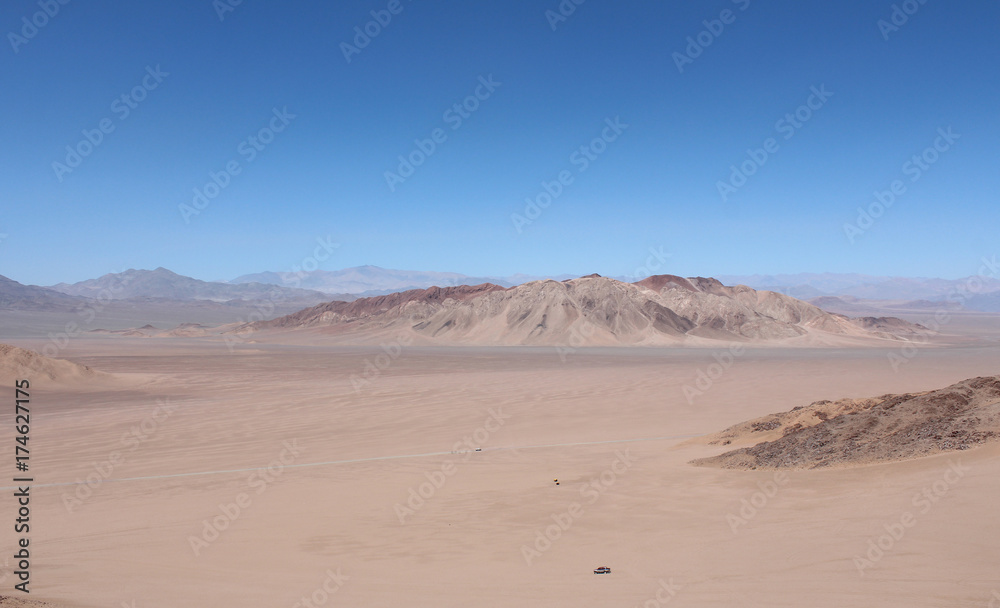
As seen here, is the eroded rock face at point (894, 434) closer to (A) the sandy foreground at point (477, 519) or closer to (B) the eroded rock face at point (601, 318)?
(A) the sandy foreground at point (477, 519)

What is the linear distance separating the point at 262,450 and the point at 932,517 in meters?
13.3

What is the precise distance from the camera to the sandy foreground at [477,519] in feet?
16.9

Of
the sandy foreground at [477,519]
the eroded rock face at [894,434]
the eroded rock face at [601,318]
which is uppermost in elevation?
the eroded rock face at [601,318]

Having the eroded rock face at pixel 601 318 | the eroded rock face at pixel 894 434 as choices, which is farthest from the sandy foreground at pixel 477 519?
the eroded rock face at pixel 601 318

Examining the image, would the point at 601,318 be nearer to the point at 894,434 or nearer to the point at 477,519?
the point at 894,434

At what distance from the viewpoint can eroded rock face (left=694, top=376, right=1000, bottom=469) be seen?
28.0ft

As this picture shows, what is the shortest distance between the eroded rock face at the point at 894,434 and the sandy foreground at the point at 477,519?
488 millimetres

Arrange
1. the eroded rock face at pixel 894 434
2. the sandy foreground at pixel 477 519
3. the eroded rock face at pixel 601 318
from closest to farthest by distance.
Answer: the sandy foreground at pixel 477 519 → the eroded rock face at pixel 894 434 → the eroded rock face at pixel 601 318

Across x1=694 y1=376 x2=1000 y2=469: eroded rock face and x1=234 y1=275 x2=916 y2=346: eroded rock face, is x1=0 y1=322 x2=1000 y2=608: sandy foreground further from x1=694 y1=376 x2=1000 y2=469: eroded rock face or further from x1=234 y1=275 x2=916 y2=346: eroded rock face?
x1=234 y1=275 x2=916 y2=346: eroded rock face

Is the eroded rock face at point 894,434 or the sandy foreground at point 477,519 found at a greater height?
the eroded rock face at point 894,434

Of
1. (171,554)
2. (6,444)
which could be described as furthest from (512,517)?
(6,444)

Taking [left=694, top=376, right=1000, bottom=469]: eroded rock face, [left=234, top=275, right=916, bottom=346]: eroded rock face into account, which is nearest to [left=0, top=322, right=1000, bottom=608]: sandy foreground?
[left=694, top=376, right=1000, bottom=469]: eroded rock face

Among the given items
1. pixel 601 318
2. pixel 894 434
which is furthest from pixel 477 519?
pixel 601 318

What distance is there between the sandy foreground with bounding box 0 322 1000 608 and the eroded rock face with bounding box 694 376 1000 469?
488 millimetres
